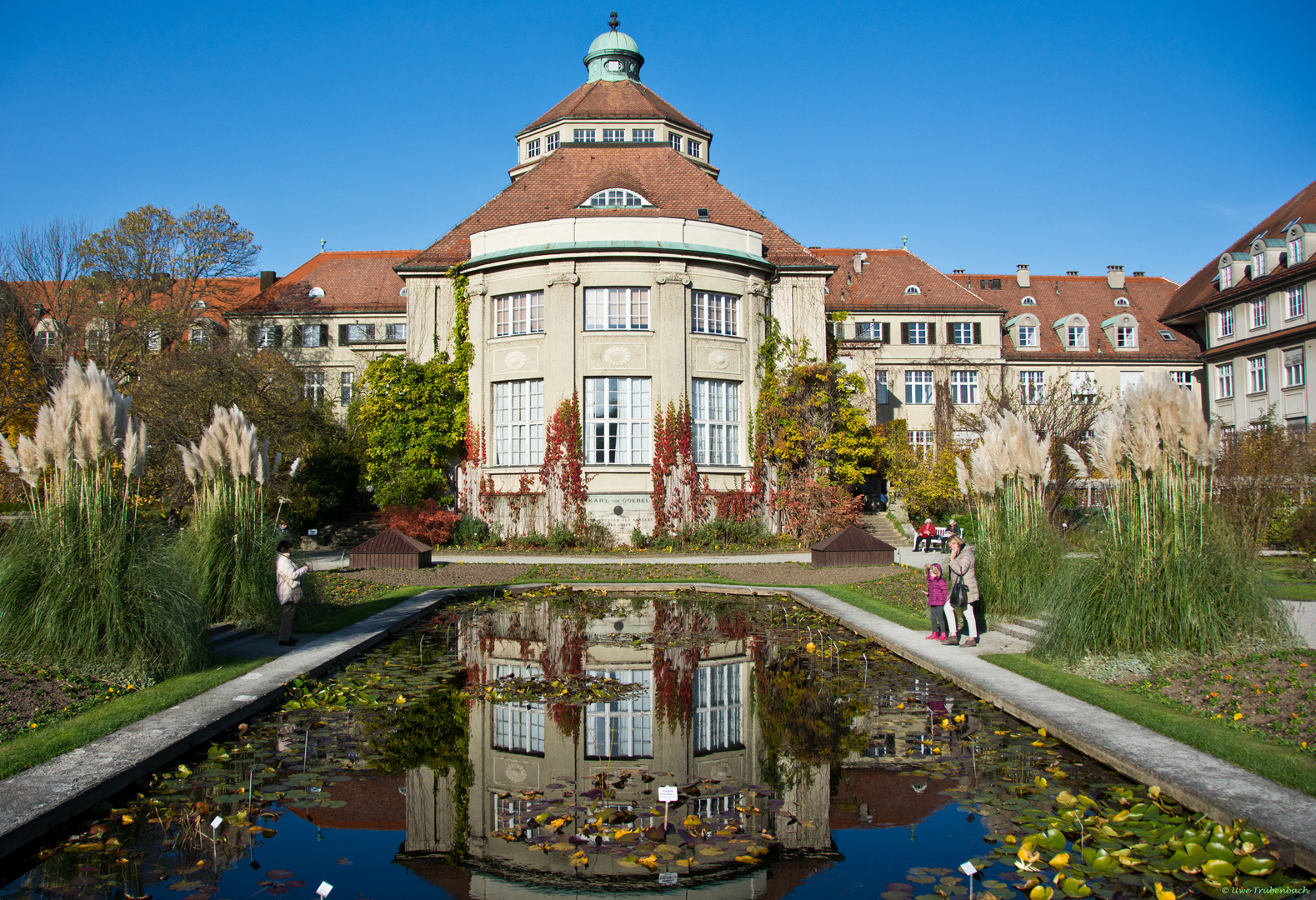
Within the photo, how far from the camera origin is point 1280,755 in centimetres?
670

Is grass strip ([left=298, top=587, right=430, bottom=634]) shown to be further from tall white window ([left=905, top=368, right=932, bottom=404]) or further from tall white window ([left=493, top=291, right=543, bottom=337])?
tall white window ([left=905, top=368, right=932, bottom=404])

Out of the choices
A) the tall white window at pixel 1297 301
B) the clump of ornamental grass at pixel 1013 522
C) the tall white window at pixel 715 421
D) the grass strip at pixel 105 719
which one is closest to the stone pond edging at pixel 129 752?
the grass strip at pixel 105 719

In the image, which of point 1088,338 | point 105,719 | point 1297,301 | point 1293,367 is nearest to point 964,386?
point 1088,338

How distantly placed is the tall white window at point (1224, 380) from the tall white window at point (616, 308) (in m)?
29.7

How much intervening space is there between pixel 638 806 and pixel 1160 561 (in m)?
6.76

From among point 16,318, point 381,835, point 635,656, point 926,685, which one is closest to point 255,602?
point 635,656

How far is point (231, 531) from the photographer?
1225cm

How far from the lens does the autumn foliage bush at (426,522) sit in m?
26.9

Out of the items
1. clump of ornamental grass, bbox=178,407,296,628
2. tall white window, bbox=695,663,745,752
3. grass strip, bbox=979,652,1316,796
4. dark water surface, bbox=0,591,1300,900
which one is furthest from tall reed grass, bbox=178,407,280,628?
grass strip, bbox=979,652,1316,796

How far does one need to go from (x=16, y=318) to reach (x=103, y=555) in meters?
32.4

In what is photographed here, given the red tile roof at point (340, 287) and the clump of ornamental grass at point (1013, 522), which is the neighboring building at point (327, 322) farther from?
the clump of ornamental grass at point (1013, 522)

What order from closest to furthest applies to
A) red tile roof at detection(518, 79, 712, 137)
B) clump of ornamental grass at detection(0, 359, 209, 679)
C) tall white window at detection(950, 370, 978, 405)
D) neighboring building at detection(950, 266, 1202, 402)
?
clump of ornamental grass at detection(0, 359, 209, 679)
red tile roof at detection(518, 79, 712, 137)
tall white window at detection(950, 370, 978, 405)
neighboring building at detection(950, 266, 1202, 402)

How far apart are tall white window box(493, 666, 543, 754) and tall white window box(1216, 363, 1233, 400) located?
42996mm

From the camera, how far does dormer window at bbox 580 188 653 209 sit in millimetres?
29297
